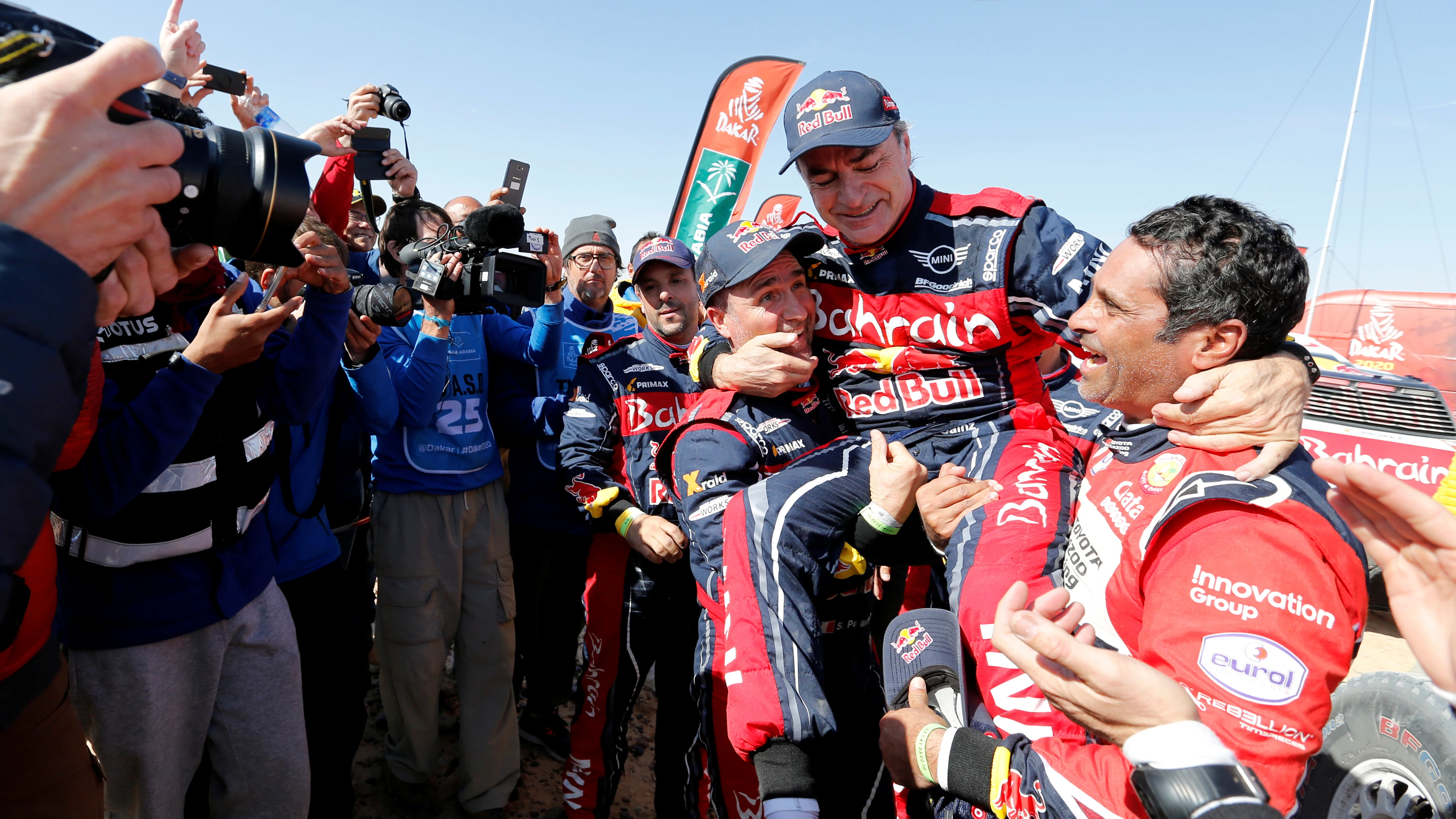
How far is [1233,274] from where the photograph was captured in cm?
167

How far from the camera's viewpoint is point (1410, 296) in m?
5.96

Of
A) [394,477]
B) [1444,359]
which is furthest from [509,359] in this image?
[1444,359]

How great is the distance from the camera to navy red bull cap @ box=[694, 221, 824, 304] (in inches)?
101

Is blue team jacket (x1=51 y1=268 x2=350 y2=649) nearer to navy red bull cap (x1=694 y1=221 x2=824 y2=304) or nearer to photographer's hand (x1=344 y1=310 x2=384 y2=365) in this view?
photographer's hand (x1=344 y1=310 x2=384 y2=365)

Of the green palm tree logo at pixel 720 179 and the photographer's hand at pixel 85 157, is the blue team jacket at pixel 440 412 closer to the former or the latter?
the photographer's hand at pixel 85 157

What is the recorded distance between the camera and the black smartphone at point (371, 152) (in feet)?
13.5

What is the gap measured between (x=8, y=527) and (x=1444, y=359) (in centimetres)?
494

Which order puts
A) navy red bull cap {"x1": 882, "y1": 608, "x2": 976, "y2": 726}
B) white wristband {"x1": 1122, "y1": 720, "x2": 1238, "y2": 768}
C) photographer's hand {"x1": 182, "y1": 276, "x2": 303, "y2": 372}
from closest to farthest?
white wristband {"x1": 1122, "y1": 720, "x2": 1238, "y2": 768}, photographer's hand {"x1": 182, "y1": 276, "x2": 303, "y2": 372}, navy red bull cap {"x1": 882, "y1": 608, "x2": 976, "y2": 726}

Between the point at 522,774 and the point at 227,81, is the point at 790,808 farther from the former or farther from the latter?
the point at 227,81

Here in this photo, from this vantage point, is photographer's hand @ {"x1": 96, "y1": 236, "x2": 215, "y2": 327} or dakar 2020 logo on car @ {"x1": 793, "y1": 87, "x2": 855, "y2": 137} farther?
dakar 2020 logo on car @ {"x1": 793, "y1": 87, "x2": 855, "y2": 137}

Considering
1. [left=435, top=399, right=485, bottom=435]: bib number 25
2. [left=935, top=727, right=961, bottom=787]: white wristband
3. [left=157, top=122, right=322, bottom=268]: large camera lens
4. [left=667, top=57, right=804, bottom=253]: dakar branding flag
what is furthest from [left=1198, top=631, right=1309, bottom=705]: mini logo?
[left=667, top=57, right=804, bottom=253]: dakar branding flag

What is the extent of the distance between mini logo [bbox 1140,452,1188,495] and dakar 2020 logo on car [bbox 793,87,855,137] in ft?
4.77

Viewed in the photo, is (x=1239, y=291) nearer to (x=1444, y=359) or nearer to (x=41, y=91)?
(x=41, y=91)

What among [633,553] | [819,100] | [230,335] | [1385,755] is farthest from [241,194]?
[1385,755]
